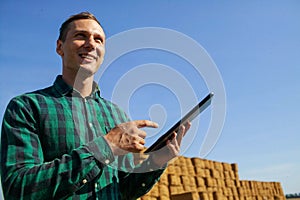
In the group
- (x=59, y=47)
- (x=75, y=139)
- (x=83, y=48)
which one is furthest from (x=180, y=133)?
(x=59, y=47)

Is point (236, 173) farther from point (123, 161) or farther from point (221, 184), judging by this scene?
point (123, 161)

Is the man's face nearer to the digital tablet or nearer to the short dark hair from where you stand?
the short dark hair

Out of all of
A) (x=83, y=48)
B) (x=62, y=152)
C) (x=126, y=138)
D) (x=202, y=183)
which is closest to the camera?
(x=126, y=138)

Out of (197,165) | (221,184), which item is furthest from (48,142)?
(221,184)

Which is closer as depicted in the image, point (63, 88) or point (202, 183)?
point (63, 88)

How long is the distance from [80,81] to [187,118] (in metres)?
0.43

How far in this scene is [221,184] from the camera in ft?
30.7

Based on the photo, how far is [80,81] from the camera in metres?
1.21

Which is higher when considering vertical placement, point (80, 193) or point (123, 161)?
point (123, 161)

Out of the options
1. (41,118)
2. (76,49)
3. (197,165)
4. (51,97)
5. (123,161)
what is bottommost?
(123,161)

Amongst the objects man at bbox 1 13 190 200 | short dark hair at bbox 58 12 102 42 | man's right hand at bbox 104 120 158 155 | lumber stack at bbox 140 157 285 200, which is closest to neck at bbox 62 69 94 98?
man at bbox 1 13 190 200

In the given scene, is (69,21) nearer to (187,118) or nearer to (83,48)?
(83,48)

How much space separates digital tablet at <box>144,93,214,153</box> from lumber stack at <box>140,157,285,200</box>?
4.46 metres

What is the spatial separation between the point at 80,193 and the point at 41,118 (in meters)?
0.28
